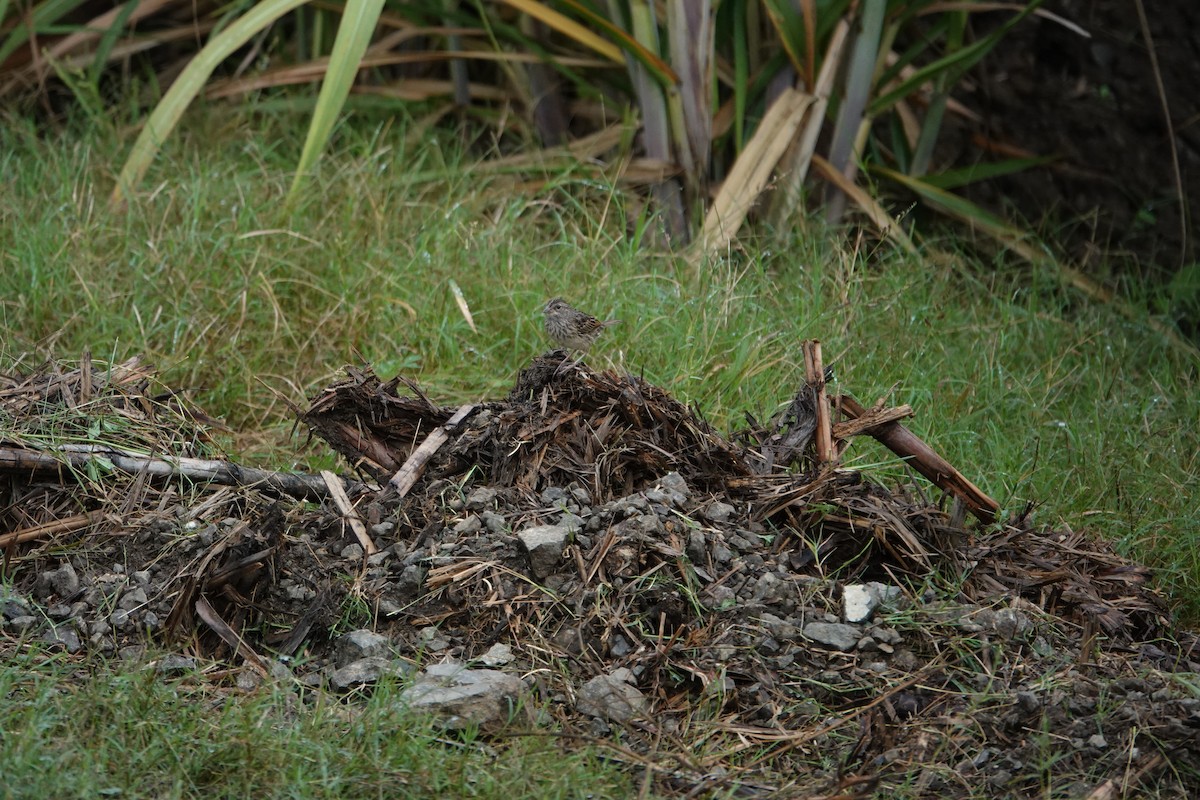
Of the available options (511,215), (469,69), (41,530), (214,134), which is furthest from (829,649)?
(469,69)

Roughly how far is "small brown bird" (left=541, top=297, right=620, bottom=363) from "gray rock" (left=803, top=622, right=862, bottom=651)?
138 centimetres

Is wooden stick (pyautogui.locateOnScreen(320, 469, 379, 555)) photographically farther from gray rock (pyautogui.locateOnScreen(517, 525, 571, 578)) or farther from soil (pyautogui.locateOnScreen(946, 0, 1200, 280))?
soil (pyautogui.locateOnScreen(946, 0, 1200, 280))

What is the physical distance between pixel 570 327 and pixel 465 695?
162cm

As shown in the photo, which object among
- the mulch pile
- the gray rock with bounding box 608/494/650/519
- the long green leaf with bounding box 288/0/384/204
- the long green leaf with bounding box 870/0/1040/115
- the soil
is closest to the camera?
the mulch pile

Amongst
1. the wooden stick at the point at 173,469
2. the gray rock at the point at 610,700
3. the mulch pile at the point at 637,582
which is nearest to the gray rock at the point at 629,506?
the mulch pile at the point at 637,582

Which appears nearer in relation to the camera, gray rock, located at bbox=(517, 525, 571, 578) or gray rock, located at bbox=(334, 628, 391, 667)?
gray rock, located at bbox=(334, 628, 391, 667)

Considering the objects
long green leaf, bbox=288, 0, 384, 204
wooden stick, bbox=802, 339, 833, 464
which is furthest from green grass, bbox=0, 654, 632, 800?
long green leaf, bbox=288, 0, 384, 204

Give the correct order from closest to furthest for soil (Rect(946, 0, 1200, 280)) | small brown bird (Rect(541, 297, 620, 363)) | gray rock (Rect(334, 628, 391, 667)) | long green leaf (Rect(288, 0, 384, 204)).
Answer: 1. gray rock (Rect(334, 628, 391, 667))
2. small brown bird (Rect(541, 297, 620, 363))
3. long green leaf (Rect(288, 0, 384, 204))
4. soil (Rect(946, 0, 1200, 280))

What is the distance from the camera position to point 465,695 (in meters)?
2.49

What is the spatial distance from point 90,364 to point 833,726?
6.93 ft

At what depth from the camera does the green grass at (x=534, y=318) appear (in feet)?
13.2

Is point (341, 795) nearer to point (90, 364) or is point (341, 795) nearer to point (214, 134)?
point (90, 364)

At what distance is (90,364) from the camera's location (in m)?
3.35

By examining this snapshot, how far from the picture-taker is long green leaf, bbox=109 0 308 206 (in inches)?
183
